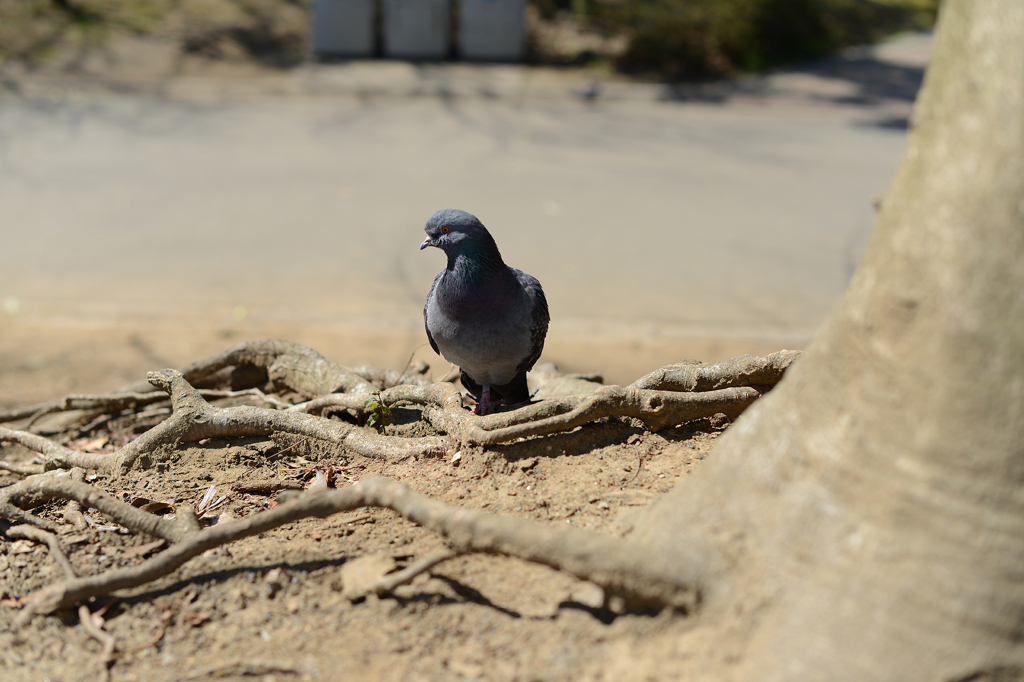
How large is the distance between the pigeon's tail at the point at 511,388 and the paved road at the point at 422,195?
2.06m

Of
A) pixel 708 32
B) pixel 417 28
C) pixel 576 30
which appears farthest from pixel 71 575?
pixel 576 30

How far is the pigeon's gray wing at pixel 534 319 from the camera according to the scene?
3791 millimetres

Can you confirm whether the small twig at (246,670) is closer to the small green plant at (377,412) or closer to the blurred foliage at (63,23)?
the small green plant at (377,412)

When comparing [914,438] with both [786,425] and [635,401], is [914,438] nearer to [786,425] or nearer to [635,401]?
[786,425]

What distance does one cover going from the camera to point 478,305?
3.62 meters

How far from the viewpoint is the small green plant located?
3428 millimetres

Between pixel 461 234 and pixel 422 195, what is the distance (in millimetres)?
5684

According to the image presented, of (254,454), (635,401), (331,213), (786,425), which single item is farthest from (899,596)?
(331,213)

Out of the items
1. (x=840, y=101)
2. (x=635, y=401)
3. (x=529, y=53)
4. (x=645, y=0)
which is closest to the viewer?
(x=635, y=401)

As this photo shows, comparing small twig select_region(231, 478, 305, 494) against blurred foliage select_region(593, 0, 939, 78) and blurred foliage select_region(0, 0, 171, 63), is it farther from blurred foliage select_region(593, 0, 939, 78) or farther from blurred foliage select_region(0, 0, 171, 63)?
blurred foliage select_region(0, 0, 171, 63)

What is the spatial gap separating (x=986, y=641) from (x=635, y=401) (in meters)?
1.46

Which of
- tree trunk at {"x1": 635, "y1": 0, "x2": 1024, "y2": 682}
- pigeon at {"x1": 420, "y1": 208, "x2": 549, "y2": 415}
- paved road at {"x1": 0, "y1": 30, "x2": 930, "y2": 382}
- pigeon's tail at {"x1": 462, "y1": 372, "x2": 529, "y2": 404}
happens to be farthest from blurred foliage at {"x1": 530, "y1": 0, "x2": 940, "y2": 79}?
tree trunk at {"x1": 635, "y1": 0, "x2": 1024, "y2": 682}

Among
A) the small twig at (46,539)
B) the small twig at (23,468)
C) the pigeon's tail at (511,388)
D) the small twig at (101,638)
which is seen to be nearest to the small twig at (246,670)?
the small twig at (101,638)

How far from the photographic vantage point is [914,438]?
1652 millimetres
